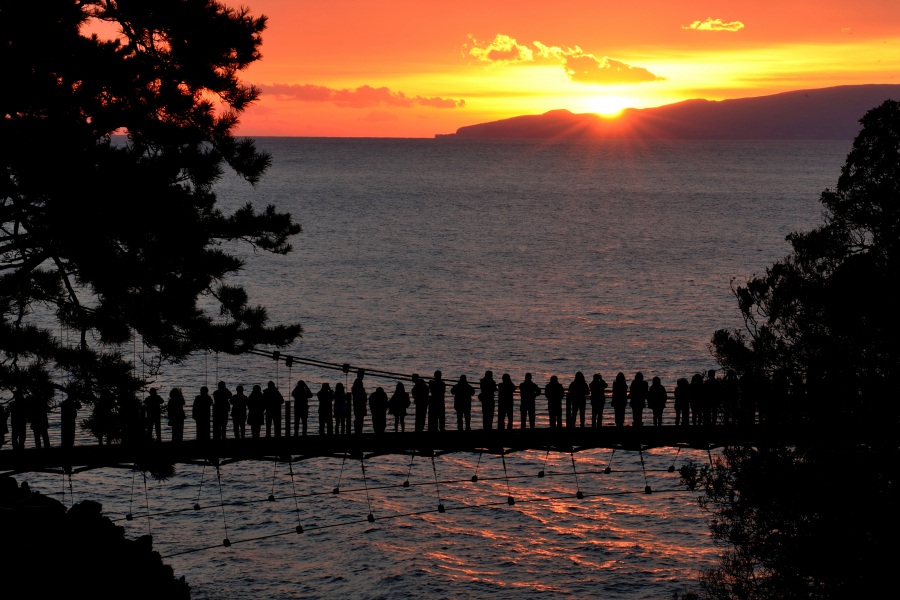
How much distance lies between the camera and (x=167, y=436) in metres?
31.9

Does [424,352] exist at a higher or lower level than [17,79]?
lower

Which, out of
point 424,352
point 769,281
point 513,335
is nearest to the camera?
point 769,281

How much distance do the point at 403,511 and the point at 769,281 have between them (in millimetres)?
16128

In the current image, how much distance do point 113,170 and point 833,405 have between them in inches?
422

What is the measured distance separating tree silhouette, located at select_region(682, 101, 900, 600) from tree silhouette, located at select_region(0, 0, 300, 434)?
29.0ft

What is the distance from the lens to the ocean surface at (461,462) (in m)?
25.7

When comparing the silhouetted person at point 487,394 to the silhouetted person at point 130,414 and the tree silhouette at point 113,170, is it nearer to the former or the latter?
the tree silhouette at point 113,170

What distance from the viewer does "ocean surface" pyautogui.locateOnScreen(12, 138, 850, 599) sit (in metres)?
25.7

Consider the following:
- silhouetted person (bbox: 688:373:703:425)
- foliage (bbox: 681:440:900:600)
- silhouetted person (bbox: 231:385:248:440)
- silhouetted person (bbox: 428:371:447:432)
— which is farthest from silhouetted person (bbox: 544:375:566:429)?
silhouetted person (bbox: 231:385:248:440)

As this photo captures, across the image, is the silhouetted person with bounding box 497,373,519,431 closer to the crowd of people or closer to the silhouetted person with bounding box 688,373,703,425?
the crowd of people

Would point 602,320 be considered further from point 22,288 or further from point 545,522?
point 22,288

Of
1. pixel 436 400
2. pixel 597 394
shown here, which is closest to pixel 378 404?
pixel 436 400

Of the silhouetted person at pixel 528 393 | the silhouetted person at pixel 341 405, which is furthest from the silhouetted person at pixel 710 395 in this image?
the silhouetted person at pixel 341 405

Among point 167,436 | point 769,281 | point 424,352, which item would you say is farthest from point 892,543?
point 424,352
